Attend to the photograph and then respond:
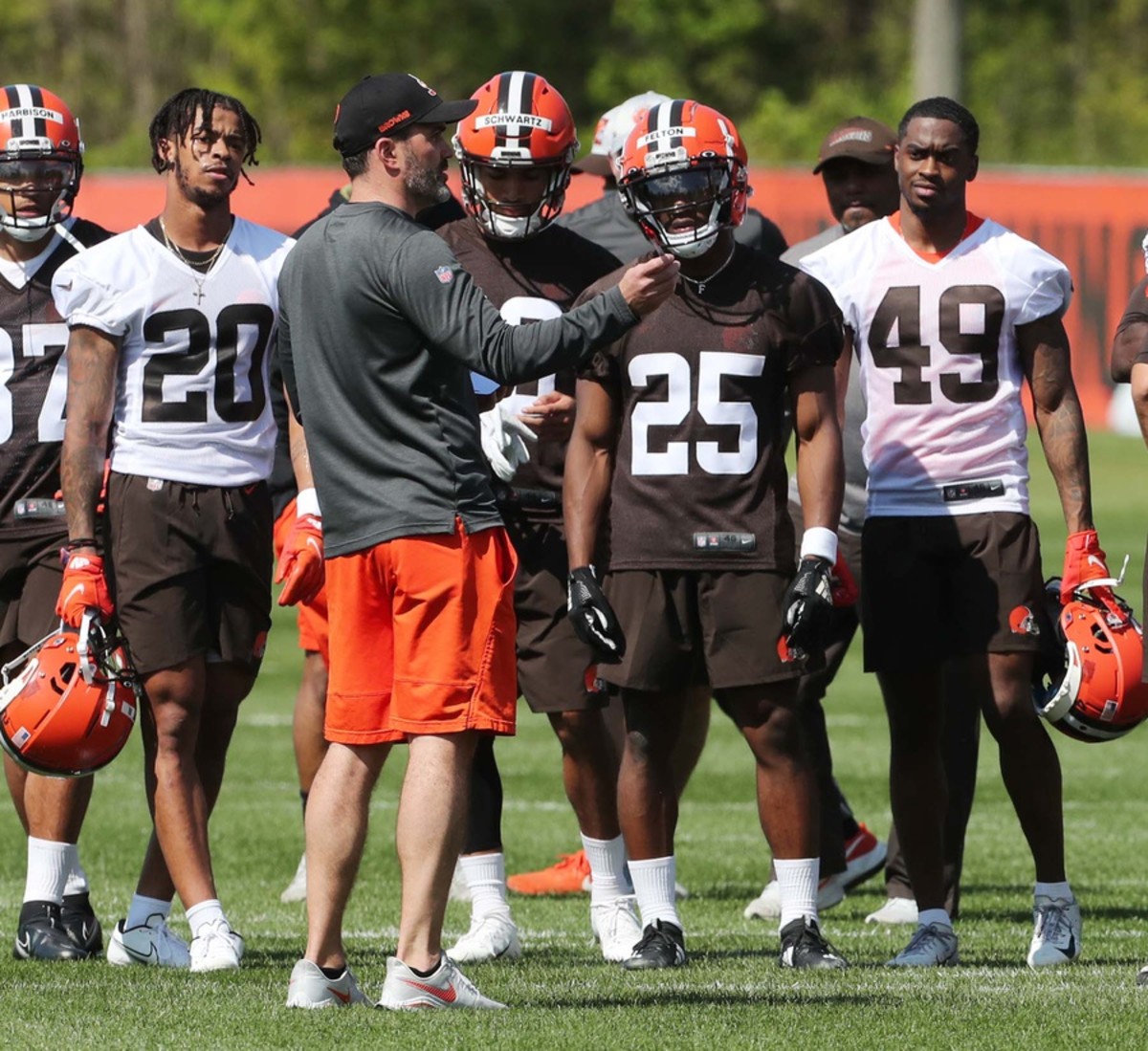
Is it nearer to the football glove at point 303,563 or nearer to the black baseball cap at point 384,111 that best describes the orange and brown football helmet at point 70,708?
the football glove at point 303,563

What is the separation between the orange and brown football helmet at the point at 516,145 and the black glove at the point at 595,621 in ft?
3.61

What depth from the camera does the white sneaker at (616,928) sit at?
6.24 m

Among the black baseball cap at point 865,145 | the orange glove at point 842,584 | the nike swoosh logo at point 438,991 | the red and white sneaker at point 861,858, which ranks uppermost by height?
the black baseball cap at point 865,145

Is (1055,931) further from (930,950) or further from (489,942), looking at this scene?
(489,942)

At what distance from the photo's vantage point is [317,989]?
17.1 ft

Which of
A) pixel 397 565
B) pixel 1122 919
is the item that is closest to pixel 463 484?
pixel 397 565

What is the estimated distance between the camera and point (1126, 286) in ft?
80.2

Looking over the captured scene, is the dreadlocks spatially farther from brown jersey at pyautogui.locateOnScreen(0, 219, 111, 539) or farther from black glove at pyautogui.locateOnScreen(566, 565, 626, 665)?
black glove at pyautogui.locateOnScreen(566, 565, 626, 665)

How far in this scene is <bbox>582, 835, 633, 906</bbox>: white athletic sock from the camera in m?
6.50

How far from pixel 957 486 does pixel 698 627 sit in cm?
76

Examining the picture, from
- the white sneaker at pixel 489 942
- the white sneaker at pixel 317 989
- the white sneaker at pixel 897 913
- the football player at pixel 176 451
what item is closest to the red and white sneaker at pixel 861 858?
the white sneaker at pixel 897 913

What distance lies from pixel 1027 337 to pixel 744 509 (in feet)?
2.86

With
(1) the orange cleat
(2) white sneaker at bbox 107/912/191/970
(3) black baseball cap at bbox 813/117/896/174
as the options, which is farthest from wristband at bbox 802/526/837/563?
(1) the orange cleat

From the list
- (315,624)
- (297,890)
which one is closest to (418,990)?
(297,890)
